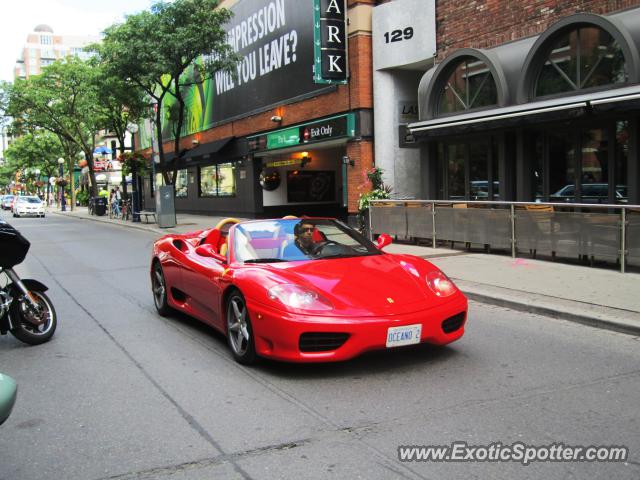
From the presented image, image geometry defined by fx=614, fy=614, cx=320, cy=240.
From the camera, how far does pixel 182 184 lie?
38.2 metres

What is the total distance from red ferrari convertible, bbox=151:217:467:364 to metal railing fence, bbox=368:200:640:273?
16.8ft

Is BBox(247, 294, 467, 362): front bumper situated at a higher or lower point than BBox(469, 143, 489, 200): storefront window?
lower

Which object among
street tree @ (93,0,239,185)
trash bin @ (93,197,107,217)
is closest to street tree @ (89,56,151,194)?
street tree @ (93,0,239,185)

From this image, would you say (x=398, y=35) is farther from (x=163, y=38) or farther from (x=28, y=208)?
(x=28, y=208)

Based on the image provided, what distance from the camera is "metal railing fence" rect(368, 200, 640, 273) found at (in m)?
9.69

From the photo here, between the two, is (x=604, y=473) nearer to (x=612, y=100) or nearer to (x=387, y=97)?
(x=612, y=100)

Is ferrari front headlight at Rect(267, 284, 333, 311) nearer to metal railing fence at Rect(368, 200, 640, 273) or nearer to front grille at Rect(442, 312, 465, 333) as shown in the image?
front grille at Rect(442, 312, 465, 333)

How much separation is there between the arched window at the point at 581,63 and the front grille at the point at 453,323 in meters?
8.83

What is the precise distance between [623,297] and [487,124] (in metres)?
7.05

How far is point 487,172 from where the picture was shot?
15.7m

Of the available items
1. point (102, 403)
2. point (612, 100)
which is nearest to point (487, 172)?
A: point (612, 100)

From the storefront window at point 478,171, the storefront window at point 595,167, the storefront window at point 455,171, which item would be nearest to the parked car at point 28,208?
the storefront window at point 455,171

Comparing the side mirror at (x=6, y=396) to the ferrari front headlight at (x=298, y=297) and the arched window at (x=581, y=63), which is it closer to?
the ferrari front headlight at (x=298, y=297)
